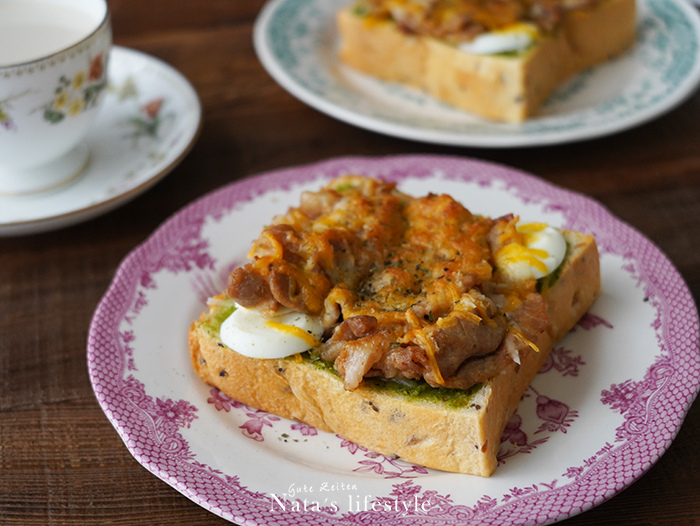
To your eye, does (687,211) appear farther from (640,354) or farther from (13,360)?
(13,360)

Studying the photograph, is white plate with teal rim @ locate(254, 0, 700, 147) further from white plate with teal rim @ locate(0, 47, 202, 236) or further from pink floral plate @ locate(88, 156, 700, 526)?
pink floral plate @ locate(88, 156, 700, 526)

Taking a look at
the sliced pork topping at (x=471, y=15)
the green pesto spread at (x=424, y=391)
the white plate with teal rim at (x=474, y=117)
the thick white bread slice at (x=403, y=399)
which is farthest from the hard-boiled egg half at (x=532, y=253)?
the sliced pork topping at (x=471, y=15)

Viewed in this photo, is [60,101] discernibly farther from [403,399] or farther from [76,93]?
[403,399]

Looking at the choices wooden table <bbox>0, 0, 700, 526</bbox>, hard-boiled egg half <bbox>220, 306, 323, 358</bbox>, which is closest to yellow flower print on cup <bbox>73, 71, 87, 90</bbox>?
wooden table <bbox>0, 0, 700, 526</bbox>

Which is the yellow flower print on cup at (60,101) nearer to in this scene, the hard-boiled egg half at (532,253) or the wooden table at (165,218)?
the wooden table at (165,218)

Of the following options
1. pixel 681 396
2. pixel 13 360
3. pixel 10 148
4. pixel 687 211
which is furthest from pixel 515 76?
pixel 13 360
